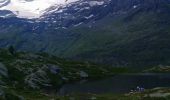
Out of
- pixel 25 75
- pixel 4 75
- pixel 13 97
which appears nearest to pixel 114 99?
pixel 13 97

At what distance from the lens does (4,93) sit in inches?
3216

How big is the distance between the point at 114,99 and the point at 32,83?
92.8 metres

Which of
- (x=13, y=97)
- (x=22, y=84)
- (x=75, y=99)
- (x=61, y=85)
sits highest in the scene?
(x=13, y=97)

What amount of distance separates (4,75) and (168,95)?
98.1m

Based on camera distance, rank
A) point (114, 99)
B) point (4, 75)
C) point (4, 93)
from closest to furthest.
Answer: point (4, 93) < point (114, 99) < point (4, 75)

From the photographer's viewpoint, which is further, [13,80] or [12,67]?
[12,67]

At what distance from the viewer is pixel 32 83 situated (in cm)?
18162

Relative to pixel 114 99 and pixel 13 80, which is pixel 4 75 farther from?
pixel 114 99

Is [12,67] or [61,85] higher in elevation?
[12,67]

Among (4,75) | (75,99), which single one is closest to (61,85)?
(4,75)

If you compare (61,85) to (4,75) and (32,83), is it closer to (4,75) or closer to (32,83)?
(32,83)

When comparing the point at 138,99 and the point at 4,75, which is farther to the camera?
the point at 4,75

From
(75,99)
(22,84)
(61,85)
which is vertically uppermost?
(75,99)

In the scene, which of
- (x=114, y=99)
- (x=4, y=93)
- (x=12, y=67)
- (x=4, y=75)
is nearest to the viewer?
(x=4, y=93)
